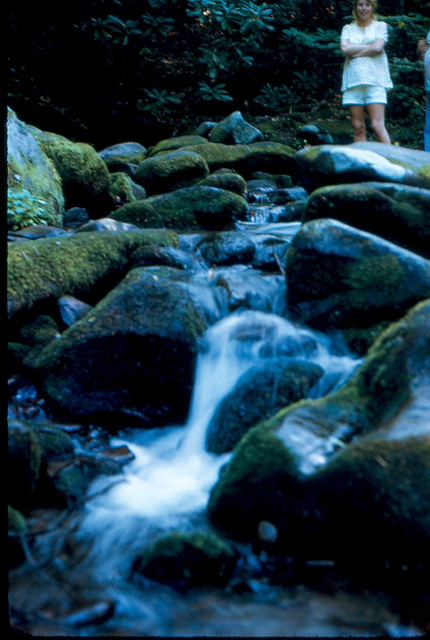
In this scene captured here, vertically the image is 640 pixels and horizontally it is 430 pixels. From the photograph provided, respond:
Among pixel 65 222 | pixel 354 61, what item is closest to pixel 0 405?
pixel 65 222


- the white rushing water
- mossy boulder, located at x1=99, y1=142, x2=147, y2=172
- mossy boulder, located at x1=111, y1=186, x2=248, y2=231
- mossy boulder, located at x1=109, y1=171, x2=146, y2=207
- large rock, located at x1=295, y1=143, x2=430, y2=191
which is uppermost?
mossy boulder, located at x1=99, y1=142, x2=147, y2=172

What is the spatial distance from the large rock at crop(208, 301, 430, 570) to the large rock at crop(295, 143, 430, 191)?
2.79 m

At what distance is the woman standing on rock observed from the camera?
690cm

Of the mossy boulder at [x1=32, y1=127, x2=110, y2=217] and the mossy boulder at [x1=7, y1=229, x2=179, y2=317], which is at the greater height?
the mossy boulder at [x1=32, y1=127, x2=110, y2=217]

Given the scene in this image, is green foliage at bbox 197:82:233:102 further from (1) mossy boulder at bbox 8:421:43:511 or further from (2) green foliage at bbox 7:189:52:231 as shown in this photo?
(1) mossy boulder at bbox 8:421:43:511

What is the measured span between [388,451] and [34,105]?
37.8 feet

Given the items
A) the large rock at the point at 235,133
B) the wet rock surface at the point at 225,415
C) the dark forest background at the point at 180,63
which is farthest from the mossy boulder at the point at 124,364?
the dark forest background at the point at 180,63

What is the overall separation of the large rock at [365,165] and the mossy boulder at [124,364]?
2520mm

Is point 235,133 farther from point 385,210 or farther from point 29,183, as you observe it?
point 385,210

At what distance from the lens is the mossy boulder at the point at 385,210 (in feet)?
15.3

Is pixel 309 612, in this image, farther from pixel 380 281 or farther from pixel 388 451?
pixel 380 281

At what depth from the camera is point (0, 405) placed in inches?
82.7

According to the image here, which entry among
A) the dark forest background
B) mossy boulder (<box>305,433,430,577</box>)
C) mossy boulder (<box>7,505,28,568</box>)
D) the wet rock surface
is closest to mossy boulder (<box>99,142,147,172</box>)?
the dark forest background

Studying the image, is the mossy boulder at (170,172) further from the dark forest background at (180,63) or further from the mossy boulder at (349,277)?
the dark forest background at (180,63)
